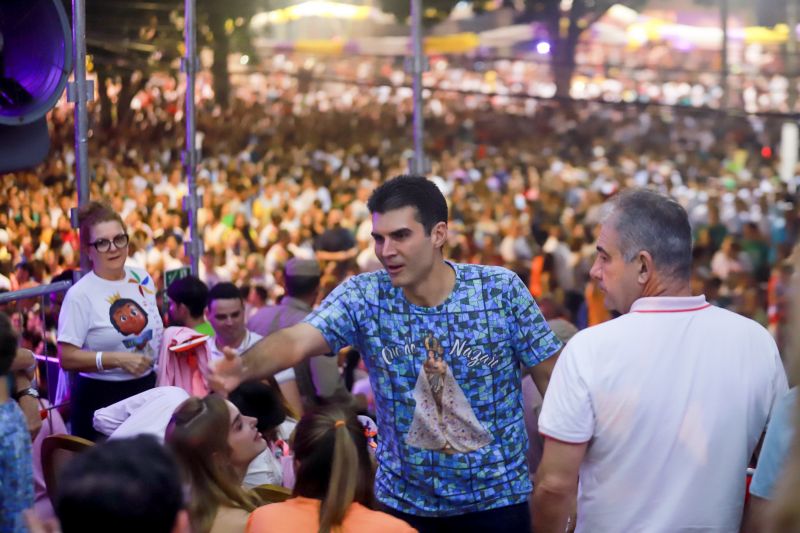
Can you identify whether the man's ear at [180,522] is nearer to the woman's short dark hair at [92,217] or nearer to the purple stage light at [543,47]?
the woman's short dark hair at [92,217]

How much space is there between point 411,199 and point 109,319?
1.90m

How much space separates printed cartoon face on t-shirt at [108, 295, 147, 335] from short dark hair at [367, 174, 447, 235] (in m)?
1.77

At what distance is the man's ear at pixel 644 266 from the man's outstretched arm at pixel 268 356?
34.8 inches

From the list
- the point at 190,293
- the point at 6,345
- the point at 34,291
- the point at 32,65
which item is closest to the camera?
the point at 6,345

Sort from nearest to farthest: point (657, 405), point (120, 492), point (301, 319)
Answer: point (120, 492) < point (657, 405) < point (301, 319)

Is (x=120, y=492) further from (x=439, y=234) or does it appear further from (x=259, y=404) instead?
(x=259, y=404)

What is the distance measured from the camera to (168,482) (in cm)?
184

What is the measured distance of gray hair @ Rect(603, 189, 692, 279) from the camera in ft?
8.91

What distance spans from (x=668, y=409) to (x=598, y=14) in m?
26.8

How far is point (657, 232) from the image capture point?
272cm

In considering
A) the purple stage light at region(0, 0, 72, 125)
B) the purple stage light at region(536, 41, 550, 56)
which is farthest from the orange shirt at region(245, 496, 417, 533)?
the purple stage light at region(536, 41, 550, 56)

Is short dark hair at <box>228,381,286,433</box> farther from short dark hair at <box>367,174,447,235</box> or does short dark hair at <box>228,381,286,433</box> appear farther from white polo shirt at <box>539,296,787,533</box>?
white polo shirt at <box>539,296,787,533</box>

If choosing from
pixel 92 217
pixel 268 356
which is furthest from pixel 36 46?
pixel 268 356

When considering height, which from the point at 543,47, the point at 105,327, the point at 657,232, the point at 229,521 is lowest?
the point at 229,521
